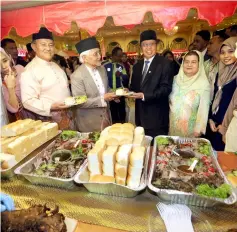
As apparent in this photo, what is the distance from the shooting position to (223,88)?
2.38 meters

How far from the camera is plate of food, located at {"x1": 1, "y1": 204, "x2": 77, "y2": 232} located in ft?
2.81

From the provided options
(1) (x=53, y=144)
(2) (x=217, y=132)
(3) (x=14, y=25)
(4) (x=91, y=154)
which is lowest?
(2) (x=217, y=132)

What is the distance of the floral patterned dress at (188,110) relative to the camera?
2295 millimetres

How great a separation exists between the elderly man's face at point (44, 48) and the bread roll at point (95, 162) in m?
1.49

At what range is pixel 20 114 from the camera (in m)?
2.46

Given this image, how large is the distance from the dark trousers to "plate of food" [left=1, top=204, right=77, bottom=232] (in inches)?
128

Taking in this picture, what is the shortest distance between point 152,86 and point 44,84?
1234 mm

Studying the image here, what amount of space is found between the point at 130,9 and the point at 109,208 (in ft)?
7.93

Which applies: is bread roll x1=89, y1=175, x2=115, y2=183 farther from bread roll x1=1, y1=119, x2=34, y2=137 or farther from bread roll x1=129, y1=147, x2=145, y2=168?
bread roll x1=1, y1=119, x2=34, y2=137

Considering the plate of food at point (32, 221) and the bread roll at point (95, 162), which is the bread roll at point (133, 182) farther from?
the plate of food at point (32, 221)

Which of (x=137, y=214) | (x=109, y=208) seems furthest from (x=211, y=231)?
(x=109, y=208)

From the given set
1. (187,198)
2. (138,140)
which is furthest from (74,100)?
(187,198)

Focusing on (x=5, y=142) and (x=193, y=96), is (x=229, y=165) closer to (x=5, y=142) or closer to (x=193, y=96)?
(x=193, y=96)

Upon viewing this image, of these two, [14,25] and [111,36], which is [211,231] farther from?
[111,36]
